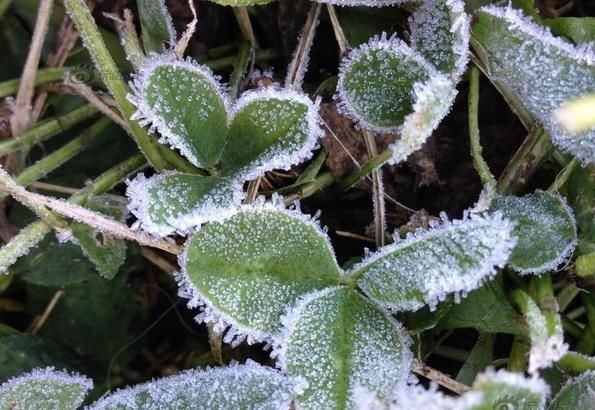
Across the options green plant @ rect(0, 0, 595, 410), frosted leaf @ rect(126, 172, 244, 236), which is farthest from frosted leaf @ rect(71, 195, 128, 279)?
frosted leaf @ rect(126, 172, 244, 236)

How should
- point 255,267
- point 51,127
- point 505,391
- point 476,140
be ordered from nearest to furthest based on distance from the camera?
1. point 505,391
2. point 255,267
3. point 476,140
4. point 51,127

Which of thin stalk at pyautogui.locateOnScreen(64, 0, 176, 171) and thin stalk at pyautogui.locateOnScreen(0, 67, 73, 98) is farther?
thin stalk at pyautogui.locateOnScreen(0, 67, 73, 98)

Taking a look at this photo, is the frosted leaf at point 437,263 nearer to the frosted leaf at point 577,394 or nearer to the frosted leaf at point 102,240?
the frosted leaf at point 577,394

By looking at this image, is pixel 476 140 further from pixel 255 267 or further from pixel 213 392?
pixel 213 392

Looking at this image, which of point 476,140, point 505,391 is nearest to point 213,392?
point 505,391

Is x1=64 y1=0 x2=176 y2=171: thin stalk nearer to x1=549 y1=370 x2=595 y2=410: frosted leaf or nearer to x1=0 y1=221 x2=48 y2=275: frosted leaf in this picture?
x1=0 y1=221 x2=48 y2=275: frosted leaf

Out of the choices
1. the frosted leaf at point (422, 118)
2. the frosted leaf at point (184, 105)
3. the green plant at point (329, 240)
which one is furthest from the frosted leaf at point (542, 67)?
the frosted leaf at point (184, 105)

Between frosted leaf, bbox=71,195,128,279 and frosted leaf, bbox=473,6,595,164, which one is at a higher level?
frosted leaf, bbox=473,6,595,164
